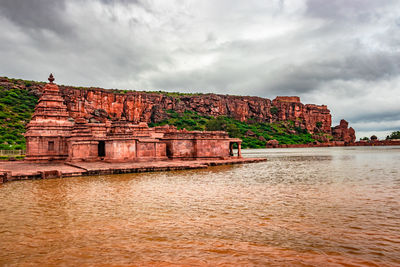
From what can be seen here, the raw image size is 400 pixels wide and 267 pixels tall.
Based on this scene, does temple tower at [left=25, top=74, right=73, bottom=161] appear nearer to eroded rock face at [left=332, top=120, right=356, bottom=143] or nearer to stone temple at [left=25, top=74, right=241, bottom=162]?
stone temple at [left=25, top=74, right=241, bottom=162]

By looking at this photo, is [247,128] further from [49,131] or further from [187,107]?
[49,131]

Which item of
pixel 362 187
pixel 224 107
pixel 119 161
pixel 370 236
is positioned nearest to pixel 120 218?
pixel 370 236

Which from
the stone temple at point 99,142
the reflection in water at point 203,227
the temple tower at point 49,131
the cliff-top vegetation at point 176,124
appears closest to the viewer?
the reflection in water at point 203,227

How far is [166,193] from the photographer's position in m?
11.5

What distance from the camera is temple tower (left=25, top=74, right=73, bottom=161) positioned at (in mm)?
26172

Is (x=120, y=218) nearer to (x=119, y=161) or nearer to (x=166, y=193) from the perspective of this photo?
(x=166, y=193)

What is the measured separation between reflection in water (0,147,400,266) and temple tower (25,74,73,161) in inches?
630

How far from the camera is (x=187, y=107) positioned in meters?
112

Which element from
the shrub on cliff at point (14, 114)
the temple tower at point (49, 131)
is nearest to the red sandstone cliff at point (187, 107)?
the shrub on cliff at point (14, 114)

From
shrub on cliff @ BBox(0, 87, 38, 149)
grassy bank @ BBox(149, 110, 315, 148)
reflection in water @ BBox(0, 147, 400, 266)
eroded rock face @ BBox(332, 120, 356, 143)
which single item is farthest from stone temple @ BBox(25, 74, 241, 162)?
eroded rock face @ BBox(332, 120, 356, 143)

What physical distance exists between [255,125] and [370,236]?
116m

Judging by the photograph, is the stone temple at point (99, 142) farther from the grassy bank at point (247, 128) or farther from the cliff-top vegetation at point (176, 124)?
the grassy bank at point (247, 128)

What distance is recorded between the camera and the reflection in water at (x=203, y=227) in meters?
5.19

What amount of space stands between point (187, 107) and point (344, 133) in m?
67.5
